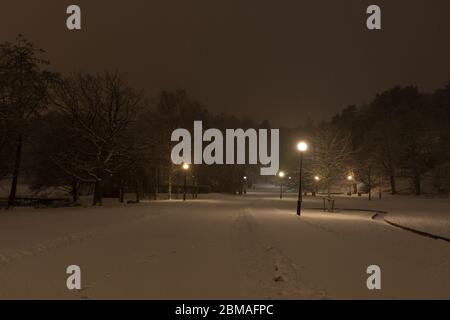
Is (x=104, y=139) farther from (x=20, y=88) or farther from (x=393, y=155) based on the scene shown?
(x=393, y=155)

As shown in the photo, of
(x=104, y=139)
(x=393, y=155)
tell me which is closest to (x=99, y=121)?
(x=104, y=139)

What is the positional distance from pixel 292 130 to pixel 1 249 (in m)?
147

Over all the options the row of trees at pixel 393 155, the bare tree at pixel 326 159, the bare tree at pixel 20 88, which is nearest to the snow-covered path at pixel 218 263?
the bare tree at pixel 20 88

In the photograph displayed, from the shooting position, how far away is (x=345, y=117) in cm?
12712

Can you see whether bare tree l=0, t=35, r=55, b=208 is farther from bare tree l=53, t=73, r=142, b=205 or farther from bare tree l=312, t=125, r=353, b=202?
bare tree l=312, t=125, r=353, b=202

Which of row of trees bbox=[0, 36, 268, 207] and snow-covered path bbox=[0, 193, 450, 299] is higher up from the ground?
row of trees bbox=[0, 36, 268, 207]

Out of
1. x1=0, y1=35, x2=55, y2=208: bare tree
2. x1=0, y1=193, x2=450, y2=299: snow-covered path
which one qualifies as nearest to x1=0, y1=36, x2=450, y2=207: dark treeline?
x1=0, y1=35, x2=55, y2=208: bare tree

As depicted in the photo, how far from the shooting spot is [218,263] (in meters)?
11.5

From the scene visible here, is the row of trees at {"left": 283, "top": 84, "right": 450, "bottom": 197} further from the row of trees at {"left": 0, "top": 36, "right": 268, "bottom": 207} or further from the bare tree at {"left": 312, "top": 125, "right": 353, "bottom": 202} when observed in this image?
the row of trees at {"left": 0, "top": 36, "right": 268, "bottom": 207}

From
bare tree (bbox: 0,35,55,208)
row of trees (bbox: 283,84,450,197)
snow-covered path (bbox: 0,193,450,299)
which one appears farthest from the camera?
row of trees (bbox: 283,84,450,197)

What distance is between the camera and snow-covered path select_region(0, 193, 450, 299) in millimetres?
8641

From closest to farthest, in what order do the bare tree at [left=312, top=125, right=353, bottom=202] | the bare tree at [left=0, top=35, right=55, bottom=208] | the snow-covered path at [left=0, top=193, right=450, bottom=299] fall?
the snow-covered path at [left=0, top=193, right=450, bottom=299] → the bare tree at [left=0, top=35, right=55, bottom=208] → the bare tree at [left=312, top=125, right=353, bottom=202]

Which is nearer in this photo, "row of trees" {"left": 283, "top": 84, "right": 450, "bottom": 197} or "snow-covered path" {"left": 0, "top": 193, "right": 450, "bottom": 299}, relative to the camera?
"snow-covered path" {"left": 0, "top": 193, "right": 450, "bottom": 299}

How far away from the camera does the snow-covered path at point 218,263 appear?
8641 mm
